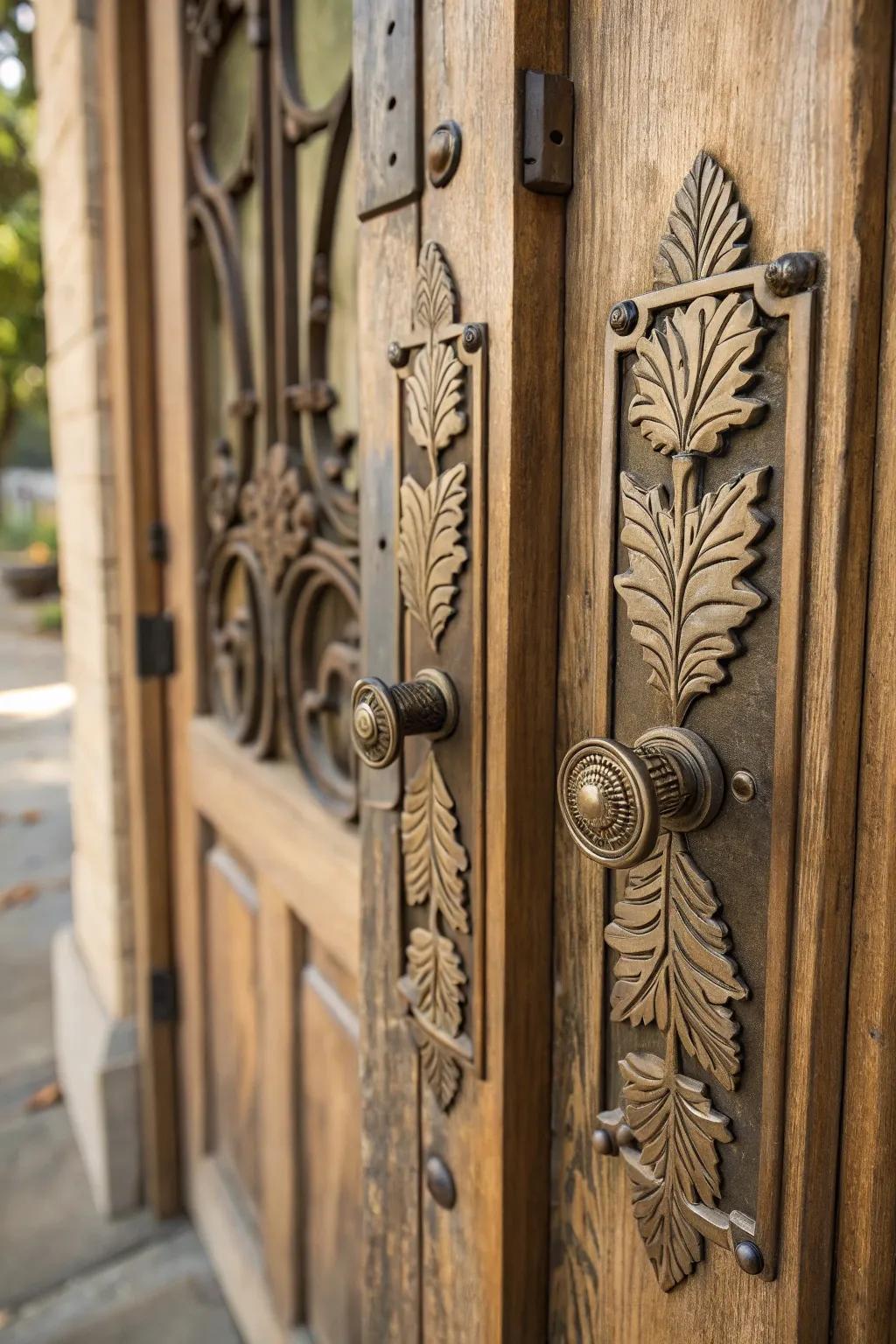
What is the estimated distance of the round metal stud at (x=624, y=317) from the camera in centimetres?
48

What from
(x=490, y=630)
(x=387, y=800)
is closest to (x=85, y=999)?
(x=387, y=800)

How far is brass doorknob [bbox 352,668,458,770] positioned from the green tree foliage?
4.08m

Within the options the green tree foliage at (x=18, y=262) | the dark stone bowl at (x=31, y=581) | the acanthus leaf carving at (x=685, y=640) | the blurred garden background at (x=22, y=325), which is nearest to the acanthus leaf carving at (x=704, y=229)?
the acanthus leaf carving at (x=685, y=640)

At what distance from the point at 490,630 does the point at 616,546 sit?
0.10 m

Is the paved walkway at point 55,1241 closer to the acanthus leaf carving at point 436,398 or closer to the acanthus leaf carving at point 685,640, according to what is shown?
the acanthus leaf carving at point 685,640

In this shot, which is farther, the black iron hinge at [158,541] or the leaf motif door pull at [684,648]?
the black iron hinge at [158,541]

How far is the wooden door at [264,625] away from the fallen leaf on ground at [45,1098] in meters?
0.58

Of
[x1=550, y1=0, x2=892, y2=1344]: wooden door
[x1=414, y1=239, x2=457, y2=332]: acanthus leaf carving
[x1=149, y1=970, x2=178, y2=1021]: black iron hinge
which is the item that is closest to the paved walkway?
[x1=149, y1=970, x2=178, y2=1021]: black iron hinge

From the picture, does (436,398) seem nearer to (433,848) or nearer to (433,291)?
(433,291)

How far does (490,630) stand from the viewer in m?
0.57

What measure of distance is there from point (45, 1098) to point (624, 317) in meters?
2.12

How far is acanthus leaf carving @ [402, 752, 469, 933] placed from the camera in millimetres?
616

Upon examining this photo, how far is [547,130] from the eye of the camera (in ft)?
1.71

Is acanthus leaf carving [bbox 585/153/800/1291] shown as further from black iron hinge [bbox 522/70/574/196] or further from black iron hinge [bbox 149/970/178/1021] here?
black iron hinge [bbox 149/970/178/1021]
